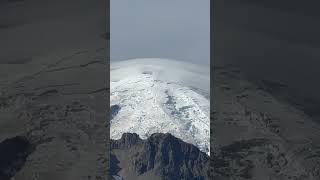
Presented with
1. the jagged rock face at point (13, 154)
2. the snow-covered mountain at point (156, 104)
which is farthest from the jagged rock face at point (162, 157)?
the jagged rock face at point (13, 154)

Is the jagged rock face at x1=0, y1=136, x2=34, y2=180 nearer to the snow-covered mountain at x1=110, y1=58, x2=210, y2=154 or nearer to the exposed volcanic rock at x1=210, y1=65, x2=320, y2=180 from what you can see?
the exposed volcanic rock at x1=210, y1=65, x2=320, y2=180

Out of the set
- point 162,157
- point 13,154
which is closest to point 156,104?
point 162,157

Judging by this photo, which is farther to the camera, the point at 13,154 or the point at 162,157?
the point at 162,157

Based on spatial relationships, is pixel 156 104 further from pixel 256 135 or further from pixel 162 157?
pixel 256 135

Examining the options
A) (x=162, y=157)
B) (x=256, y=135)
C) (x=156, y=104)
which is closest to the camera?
(x=256, y=135)

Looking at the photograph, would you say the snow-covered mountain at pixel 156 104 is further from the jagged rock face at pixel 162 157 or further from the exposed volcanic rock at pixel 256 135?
the exposed volcanic rock at pixel 256 135

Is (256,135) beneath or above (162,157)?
above

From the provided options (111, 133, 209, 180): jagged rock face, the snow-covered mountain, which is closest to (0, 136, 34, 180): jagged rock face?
the snow-covered mountain
